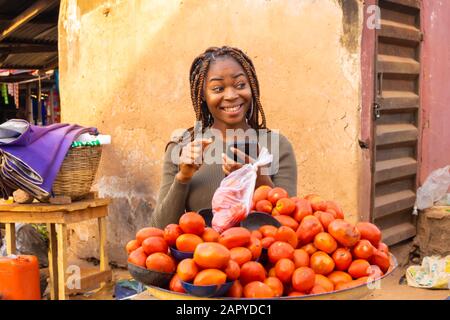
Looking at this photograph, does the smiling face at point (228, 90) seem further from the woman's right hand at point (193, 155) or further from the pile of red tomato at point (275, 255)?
the pile of red tomato at point (275, 255)

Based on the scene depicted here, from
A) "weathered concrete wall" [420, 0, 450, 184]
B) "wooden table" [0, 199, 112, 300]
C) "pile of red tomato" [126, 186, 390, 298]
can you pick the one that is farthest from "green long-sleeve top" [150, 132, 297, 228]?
"weathered concrete wall" [420, 0, 450, 184]

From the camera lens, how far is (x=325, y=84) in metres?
4.50

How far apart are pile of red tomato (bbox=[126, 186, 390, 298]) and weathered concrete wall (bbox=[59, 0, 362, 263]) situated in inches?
103

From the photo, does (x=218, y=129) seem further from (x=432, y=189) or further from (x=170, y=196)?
(x=432, y=189)

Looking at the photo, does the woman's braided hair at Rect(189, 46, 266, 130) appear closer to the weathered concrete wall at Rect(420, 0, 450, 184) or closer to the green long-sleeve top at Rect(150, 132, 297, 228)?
the green long-sleeve top at Rect(150, 132, 297, 228)

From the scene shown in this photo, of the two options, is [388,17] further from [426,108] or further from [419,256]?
[419,256]

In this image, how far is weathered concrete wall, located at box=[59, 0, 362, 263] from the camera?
4469mm

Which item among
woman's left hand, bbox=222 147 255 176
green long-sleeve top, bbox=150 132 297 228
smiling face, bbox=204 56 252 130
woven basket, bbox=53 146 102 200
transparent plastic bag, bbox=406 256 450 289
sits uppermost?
smiling face, bbox=204 56 252 130

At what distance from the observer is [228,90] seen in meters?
2.50

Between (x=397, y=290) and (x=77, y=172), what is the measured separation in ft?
9.18

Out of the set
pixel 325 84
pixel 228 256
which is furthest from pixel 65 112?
pixel 228 256

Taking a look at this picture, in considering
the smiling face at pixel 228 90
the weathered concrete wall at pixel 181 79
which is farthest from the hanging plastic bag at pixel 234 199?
the weathered concrete wall at pixel 181 79

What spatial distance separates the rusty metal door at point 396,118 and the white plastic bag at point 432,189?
9 centimetres
